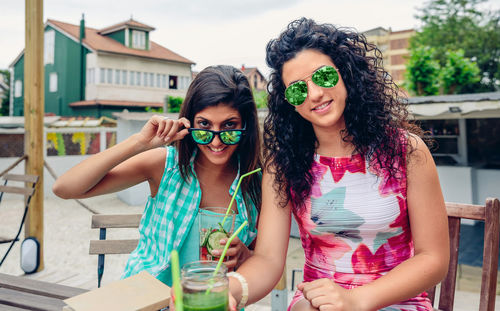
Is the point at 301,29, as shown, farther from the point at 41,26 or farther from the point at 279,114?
the point at 41,26

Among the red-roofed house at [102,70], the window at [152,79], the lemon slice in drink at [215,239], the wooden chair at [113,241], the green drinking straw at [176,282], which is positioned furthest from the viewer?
the window at [152,79]

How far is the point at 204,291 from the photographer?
0.75 metres

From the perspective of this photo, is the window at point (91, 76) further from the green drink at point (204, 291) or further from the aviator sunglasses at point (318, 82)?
the green drink at point (204, 291)

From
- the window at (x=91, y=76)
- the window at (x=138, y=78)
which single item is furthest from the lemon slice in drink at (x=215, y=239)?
the window at (x=138, y=78)

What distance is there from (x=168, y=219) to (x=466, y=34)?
27.6m

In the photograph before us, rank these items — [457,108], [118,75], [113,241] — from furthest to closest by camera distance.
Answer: [118,75] < [457,108] < [113,241]

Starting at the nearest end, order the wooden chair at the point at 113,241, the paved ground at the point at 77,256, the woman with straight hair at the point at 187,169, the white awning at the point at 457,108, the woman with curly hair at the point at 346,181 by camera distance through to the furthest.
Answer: the woman with curly hair at the point at 346,181 → the woman with straight hair at the point at 187,169 → the wooden chair at the point at 113,241 → the paved ground at the point at 77,256 → the white awning at the point at 457,108

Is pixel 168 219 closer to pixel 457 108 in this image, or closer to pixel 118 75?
pixel 457 108

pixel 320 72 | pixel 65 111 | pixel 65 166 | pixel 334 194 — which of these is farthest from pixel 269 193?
pixel 65 111

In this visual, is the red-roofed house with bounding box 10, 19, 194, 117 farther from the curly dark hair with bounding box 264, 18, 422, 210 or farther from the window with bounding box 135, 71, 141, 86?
the curly dark hair with bounding box 264, 18, 422, 210

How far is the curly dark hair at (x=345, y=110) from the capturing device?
4.76 feet

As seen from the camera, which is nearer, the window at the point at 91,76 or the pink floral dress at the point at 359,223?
the pink floral dress at the point at 359,223

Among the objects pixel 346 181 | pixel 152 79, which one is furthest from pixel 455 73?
pixel 152 79

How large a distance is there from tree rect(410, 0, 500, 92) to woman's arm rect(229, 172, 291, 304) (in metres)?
24.6
